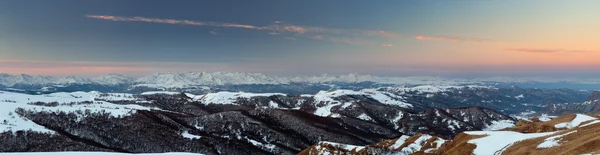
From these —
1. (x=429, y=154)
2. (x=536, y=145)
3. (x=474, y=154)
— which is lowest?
(x=429, y=154)

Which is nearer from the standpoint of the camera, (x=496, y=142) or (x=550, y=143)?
(x=550, y=143)

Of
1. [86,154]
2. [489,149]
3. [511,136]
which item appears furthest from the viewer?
[511,136]

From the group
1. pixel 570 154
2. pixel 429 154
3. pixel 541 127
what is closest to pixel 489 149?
pixel 570 154

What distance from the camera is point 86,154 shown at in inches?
2291

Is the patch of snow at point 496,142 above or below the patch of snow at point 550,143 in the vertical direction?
below

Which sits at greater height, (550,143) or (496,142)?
(550,143)

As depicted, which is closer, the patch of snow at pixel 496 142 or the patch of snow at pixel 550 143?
the patch of snow at pixel 550 143

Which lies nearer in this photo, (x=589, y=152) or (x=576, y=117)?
(x=589, y=152)

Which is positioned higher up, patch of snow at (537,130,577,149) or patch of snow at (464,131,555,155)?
patch of snow at (537,130,577,149)

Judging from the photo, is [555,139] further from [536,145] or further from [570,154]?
[570,154]

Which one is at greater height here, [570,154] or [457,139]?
[570,154]

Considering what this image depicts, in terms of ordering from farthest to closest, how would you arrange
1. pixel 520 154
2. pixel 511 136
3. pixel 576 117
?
pixel 576 117 → pixel 511 136 → pixel 520 154

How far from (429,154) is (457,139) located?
13112 millimetres

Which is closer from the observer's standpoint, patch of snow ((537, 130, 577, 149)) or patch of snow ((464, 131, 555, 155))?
patch of snow ((537, 130, 577, 149))
